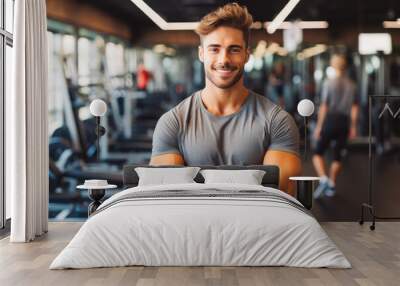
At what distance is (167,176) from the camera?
22.1 feet

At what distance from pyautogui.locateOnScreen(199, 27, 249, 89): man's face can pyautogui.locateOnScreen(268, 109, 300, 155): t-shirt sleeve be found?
64 centimetres

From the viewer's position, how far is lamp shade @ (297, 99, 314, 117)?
24.2 feet

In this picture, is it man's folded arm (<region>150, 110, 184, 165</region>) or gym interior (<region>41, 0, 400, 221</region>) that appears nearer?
man's folded arm (<region>150, 110, 184, 165</region>)

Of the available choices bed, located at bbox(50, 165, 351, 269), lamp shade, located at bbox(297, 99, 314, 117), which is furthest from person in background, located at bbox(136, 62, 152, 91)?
bed, located at bbox(50, 165, 351, 269)

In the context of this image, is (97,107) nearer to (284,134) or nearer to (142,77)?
(142,77)

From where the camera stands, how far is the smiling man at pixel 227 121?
7.26m

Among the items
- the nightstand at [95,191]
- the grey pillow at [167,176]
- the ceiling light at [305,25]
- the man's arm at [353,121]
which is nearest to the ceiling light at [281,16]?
the ceiling light at [305,25]

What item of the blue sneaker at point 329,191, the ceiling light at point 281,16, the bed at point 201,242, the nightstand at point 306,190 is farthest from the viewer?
the blue sneaker at point 329,191

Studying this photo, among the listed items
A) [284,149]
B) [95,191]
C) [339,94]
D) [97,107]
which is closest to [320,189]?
[284,149]

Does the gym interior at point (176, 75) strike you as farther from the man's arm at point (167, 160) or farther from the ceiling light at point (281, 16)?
the man's arm at point (167, 160)

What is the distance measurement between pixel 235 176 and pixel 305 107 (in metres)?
1.28

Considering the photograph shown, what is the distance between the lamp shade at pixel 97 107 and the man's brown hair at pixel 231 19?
1365 millimetres

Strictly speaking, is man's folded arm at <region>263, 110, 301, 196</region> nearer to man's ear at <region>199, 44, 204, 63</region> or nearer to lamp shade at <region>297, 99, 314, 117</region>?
lamp shade at <region>297, 99, 314, 117</region>

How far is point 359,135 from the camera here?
7.49 metres
